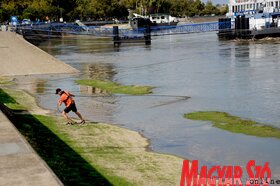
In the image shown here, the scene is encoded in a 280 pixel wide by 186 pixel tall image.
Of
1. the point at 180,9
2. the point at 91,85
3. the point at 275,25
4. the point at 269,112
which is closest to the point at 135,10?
the point at 180,9

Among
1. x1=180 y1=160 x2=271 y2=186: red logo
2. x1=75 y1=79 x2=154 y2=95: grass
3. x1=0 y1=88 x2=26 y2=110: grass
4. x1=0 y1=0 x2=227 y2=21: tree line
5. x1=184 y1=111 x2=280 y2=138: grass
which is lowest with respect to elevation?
x1=180 y1=160 x2=271 y2=186: red logo

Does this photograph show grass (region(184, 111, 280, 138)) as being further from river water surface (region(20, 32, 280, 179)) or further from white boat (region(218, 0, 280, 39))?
white boat (region(218, 0, 280, 39))

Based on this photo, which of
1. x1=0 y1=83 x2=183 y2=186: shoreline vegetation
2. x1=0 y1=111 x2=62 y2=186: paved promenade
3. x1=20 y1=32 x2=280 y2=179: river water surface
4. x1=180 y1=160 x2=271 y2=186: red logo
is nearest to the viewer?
x1=0 y1=111 x2=62 y2=186: paved promenade

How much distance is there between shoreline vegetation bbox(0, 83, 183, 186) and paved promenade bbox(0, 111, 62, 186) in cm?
116

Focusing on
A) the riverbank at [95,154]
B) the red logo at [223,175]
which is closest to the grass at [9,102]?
the riverbank at [95,154]

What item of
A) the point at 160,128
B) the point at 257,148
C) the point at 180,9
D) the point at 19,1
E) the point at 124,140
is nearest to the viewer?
the point at 257,148

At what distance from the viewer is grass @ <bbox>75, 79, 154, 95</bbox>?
90.2 feet

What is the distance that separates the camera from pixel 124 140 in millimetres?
16312

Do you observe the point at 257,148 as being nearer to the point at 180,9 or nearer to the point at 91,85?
the point at 91,85

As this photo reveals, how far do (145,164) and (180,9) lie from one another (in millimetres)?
173765

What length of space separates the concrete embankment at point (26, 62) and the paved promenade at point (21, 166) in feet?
88.5

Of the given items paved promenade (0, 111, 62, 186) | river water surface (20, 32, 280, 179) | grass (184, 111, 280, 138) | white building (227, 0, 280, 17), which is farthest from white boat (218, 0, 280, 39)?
paved promenade (0, 111, 62, 186)

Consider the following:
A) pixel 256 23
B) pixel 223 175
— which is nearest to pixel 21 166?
pixel 223 175

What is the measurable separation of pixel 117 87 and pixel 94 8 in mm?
120446
